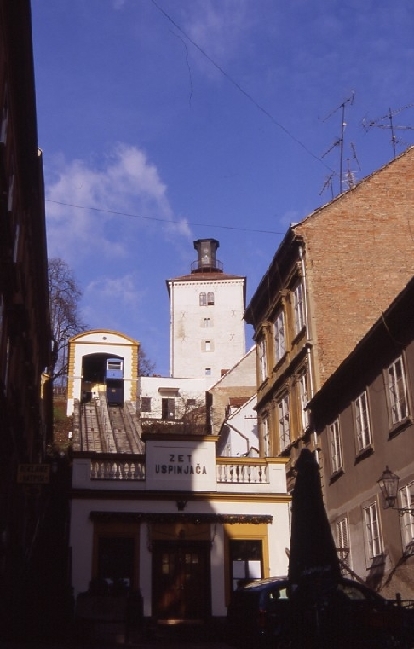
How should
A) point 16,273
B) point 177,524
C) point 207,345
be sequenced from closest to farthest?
point 16,273
point 177,524
point 207,345

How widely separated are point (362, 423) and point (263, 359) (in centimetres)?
1253

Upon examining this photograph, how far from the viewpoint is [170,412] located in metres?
66.2

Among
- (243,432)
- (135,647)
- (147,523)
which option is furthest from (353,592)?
(243,432)

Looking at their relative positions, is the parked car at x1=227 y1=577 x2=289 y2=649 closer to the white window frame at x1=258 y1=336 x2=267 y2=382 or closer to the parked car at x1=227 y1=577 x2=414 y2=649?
the parked car at x1=227 y1=577 x2=414 y2=649

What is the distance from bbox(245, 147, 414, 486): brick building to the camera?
87.9ft

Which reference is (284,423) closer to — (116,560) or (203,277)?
(116,560)

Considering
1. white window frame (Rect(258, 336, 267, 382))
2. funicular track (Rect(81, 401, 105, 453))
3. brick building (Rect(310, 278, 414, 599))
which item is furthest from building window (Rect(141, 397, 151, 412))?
brick building (Rect(310, 278, 414, 599))

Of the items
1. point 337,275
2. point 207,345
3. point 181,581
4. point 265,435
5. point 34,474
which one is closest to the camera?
point 34,474

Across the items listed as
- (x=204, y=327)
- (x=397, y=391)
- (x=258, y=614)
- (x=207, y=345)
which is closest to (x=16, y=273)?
(x=258, y=614)

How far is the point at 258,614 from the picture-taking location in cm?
1509

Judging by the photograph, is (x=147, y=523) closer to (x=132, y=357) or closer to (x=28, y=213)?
(x=28, y=213)

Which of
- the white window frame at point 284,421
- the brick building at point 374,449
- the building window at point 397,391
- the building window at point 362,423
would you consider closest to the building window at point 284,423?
the white window frame at point 284,421

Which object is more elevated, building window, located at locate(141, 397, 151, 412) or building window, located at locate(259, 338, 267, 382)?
building window, located at locate(141, 397, 151, 412)

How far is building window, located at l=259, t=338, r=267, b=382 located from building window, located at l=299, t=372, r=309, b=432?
19.0ft
